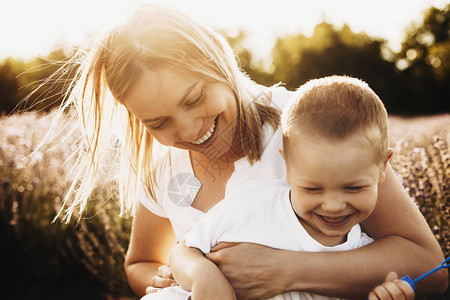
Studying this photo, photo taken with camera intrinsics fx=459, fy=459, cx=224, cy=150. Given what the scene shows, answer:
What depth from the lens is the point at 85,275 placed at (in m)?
3.99

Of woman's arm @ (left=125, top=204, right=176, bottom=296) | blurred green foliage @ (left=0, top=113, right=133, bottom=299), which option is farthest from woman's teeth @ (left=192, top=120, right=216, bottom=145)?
blurred green foliage @ (left=0, top=113, right=133, bottom=299)

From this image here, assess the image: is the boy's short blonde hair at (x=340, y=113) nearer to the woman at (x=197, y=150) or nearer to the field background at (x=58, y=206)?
the woman at (x=197, y=150)

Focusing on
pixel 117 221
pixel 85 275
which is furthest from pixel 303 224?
pixel 85 275

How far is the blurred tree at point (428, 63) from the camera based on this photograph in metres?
21.8

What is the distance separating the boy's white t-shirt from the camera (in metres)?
1.63

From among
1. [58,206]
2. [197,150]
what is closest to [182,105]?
[197,150]

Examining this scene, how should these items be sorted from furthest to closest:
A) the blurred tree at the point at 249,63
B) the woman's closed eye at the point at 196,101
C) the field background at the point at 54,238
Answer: the blurred tree at the point at 249,63, the field background at the point at 54,238, the woman's closed eye at the point at 196,101

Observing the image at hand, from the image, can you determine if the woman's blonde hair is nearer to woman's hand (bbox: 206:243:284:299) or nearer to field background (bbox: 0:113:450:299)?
woman's hand (bbox: 206:243:284:299)

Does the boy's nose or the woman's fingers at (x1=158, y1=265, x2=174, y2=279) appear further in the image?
the woman's fingers at (x1=158, y1=265, x2=174, y2=279)

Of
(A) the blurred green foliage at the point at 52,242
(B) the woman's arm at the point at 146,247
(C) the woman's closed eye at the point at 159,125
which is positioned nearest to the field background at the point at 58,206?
(A) the blurred green foliage at the point at 52,242

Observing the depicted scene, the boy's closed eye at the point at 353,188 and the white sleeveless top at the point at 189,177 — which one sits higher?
the boy's closed eye at the point at 353,188

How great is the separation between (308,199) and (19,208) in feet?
12.1

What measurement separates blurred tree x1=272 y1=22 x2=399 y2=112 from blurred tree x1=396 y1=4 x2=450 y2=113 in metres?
1.20

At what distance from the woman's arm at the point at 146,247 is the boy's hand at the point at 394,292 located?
1.21 meters
